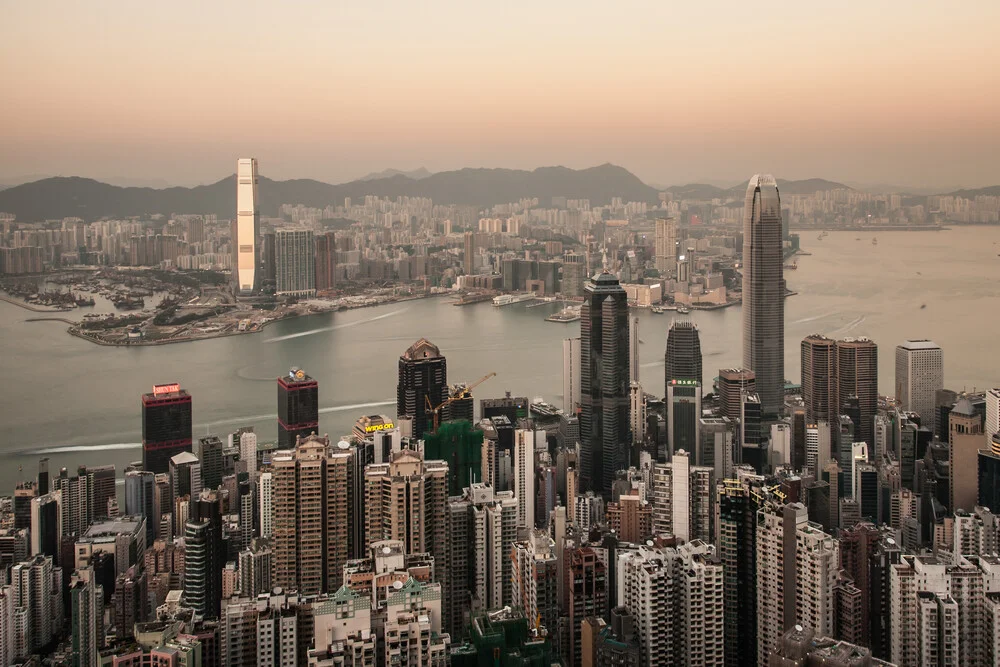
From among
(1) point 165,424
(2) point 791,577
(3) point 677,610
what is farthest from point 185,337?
(2) point 791,577

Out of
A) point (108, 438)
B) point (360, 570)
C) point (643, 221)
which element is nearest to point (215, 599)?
point (360, 570)

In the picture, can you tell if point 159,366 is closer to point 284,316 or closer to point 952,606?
point 284,316

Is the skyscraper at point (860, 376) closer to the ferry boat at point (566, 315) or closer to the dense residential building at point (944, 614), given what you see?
the ferry boat at point (566, 315)

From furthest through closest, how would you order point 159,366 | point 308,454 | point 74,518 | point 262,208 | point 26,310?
point 262,208 → point 159,366 → point 26,310 → point 74,518 → point 308,454

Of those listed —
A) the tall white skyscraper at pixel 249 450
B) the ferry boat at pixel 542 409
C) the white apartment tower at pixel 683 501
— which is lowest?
the white apartment tower at pixel 683 501

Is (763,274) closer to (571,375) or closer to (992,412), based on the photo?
(571,375)

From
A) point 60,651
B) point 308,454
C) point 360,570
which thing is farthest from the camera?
point 308,454

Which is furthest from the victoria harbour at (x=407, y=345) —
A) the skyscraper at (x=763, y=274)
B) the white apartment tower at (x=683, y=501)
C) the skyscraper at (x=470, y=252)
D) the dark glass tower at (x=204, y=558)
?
the white apartment tower at (x=683, y=501)
